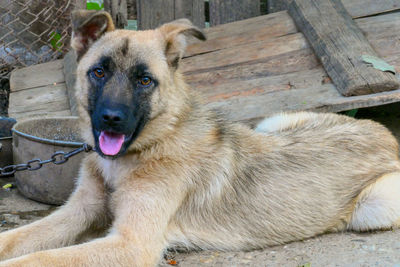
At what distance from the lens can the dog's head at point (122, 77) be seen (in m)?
3.45

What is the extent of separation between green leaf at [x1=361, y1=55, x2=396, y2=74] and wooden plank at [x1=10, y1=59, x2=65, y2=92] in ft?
12.9

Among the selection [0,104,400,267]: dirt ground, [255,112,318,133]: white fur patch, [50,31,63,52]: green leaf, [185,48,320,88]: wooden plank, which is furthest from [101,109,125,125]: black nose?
[50,31,63,52]: green leaf

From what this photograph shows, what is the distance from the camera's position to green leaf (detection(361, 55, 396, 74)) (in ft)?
18.1

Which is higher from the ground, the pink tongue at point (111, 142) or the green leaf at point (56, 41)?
the pink tongue at point (111, 142)

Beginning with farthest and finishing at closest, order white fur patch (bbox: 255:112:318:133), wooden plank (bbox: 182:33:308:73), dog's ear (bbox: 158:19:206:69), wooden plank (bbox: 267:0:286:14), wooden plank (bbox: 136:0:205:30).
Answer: wooden plank (bbox: 267:0:286:14) < wooden plank (bbox: 136:0:205:30) < wooden plank (bbox: 182:33:308:73) < white fur patch (bbox: 255:112:318:133) < dog's ear (bbox: 158:19:206:69)

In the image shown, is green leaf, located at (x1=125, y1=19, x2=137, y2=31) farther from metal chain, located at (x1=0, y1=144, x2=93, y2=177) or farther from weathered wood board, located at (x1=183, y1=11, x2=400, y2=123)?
metal chain, located at (x1=0, y1=144, x2=93, y2=177)

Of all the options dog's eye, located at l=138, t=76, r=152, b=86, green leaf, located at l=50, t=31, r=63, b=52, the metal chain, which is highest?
dog's eye, located at l=138, t=76, r=152, b=86

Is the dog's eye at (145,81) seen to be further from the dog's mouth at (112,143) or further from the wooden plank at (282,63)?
the wooden plank at (282,63)

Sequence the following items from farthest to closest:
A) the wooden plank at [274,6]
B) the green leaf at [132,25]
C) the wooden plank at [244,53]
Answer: the green leaf at [132,25] → the wooden plank at [274,6] → the wooden plank at [244,53]

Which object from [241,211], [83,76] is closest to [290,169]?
[241,211]

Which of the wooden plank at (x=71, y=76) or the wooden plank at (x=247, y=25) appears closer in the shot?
the wooden plank at (x=71, y=76)

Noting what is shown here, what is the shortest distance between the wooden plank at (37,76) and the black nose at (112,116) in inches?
150

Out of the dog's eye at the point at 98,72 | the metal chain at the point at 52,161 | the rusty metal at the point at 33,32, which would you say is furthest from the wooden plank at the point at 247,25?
the dog's eye at the point at 98,72

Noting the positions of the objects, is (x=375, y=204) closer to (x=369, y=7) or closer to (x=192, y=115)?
(x=192, y=115)
